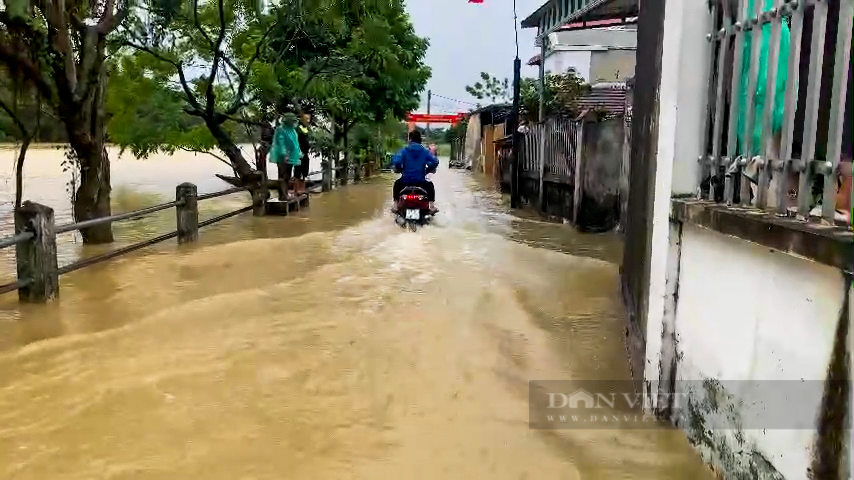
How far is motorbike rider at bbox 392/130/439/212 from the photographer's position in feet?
39.0

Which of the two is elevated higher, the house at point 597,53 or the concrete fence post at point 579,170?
the house at point 597,53

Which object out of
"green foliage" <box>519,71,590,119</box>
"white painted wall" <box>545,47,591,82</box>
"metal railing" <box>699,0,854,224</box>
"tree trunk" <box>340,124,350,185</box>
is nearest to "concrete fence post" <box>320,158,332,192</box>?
"tree trunk" <box>340,124,350,185</box>

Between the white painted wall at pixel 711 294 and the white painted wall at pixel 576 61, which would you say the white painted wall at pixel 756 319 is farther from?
the white painted wall at pixel 576 61

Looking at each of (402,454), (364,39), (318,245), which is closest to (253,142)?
(364,39)

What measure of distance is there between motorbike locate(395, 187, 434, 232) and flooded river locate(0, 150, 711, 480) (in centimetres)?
226

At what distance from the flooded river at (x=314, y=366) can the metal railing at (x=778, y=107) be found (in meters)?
1.38

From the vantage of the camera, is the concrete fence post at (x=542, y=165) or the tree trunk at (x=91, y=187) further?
the concrete fence post at (x=542, y=165)

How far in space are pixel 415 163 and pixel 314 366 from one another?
719 centimetres

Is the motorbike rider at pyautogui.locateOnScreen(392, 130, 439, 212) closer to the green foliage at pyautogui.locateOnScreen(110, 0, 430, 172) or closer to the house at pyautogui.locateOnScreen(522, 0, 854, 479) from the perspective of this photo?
the green foliage at pyautogui.locateOnScreen(110, 0, 430, 172)

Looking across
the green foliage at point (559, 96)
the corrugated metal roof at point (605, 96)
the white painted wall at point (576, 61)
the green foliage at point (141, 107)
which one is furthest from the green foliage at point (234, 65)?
the white painted wall at point (576, 61)

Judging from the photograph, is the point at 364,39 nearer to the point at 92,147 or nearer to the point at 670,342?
the point at 92,147

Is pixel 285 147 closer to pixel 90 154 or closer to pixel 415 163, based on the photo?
pixel 415 163

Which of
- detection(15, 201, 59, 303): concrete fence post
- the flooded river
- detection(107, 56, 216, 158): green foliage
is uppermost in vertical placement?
detection(107, 56, 216, 158): green foliage

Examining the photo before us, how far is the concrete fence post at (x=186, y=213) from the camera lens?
9.83 meters
